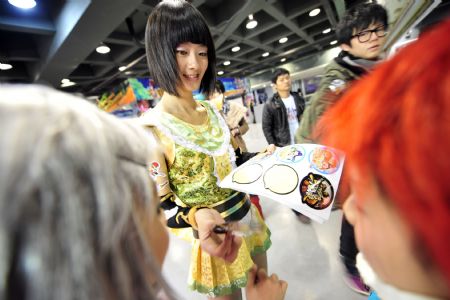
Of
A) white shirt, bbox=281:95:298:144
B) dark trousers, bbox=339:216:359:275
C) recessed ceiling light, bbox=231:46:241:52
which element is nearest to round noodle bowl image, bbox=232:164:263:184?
dark trousers, bbox=339:216:359:275

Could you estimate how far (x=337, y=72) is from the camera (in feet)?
3.03

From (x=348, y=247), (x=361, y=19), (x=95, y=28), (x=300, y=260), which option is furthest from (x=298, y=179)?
(x=95, y=28)

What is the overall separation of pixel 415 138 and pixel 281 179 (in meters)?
0.48

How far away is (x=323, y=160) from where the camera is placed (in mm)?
708

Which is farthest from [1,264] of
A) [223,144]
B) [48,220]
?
Result: [223,144]

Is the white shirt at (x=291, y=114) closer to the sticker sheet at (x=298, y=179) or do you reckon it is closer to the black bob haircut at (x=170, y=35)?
the sticker sheet at (x=298, y=179)

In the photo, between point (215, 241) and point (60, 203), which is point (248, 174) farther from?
point (60, 203)

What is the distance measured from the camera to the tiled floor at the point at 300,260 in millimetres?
1198

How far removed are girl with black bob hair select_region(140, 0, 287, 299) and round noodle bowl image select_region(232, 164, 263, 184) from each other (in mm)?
56

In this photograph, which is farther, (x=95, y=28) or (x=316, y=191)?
(x=95, y=28)

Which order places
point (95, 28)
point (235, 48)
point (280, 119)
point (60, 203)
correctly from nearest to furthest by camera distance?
point (60, 203)
point (280, 119)
point (95, 28)
point (235, 48)

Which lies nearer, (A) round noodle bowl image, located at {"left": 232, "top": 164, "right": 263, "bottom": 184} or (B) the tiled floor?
(A) round noodle bowl image, located at {"left": 232, "top": 164, "right": 263, "bottom": 184}

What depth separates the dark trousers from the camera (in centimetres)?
112

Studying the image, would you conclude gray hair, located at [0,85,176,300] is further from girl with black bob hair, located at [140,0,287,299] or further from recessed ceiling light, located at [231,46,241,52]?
recessed ceiling light, located at [231,46,241,52]
